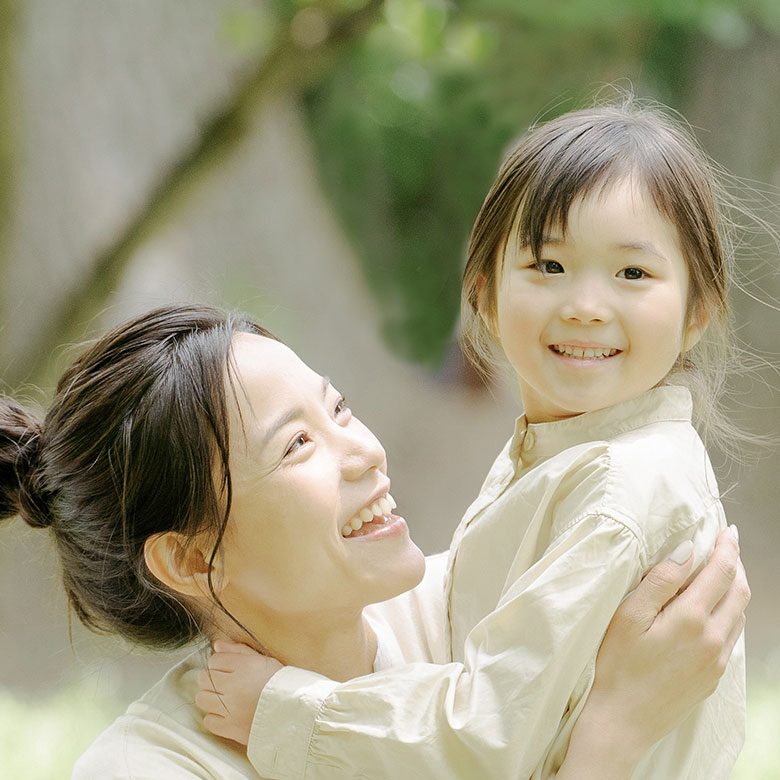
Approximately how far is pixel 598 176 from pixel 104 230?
7.36ft

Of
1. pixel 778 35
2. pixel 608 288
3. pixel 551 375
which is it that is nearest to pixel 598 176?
pixel 608 288

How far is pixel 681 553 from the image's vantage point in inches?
46.4

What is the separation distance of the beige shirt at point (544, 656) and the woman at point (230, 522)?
59mm

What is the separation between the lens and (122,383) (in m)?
1.25

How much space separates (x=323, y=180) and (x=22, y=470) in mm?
2135

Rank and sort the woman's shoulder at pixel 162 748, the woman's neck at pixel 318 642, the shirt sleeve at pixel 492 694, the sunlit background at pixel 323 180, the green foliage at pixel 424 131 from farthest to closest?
the green foliage at pixel 424 131 < the sunlit background at pixel 323 180 < the woman's neck at pixel 318 642 < the woman's shoulder at pixel 162 748 < the shirt sleeve at pixel 492 694

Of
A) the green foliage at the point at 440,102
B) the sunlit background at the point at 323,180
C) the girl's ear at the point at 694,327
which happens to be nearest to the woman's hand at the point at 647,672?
the girl's ear at the point at 694,327

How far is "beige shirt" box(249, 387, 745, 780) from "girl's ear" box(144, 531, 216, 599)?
157 mm

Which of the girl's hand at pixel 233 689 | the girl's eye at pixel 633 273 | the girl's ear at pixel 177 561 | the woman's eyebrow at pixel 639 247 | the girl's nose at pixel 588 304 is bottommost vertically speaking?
the girl's hand at pixel 233 689

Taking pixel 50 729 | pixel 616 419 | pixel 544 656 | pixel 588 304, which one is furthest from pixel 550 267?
pixel 50 729

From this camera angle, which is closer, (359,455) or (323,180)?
(359,455)

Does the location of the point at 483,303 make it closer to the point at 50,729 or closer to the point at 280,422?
the point at 280,422

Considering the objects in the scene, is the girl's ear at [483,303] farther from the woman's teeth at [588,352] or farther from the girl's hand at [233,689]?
the girl's hand at [233,689]

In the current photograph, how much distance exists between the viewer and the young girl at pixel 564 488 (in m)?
1.11
